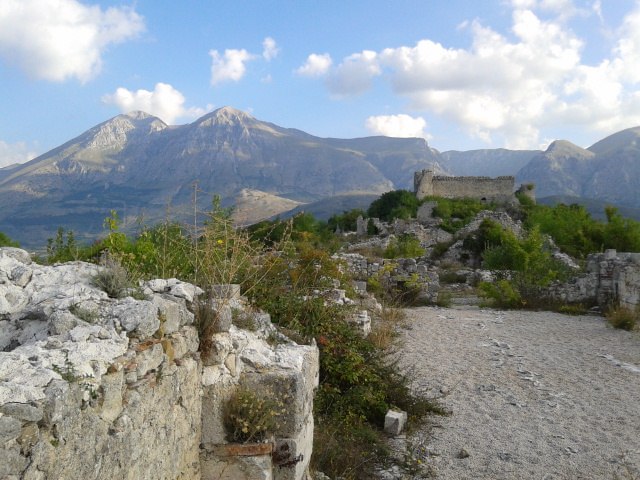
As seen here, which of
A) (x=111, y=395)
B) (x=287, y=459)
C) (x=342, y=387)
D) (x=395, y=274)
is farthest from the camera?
(x=395, y=274)

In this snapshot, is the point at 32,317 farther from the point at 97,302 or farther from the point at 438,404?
the point at 438,404

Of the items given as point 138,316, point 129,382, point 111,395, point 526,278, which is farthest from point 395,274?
point 111,395

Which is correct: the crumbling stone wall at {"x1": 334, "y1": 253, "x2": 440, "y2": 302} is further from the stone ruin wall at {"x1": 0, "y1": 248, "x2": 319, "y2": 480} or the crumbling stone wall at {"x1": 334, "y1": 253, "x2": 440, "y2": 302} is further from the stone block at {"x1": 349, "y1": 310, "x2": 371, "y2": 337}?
the stone ruin wall at {"x1": 0, "y1": 248, "x2": 319, "y2": 480}

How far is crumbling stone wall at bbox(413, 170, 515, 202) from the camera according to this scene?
2283 inches

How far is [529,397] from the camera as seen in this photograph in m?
6.85

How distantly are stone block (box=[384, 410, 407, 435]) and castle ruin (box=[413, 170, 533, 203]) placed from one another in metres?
52.8

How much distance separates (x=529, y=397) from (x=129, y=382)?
225 inches

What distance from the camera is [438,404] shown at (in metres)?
6.32

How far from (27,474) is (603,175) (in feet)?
611

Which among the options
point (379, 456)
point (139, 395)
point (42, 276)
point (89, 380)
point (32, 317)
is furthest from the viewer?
point (379, 456)

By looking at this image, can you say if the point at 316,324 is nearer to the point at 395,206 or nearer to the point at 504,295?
the point at 504,295

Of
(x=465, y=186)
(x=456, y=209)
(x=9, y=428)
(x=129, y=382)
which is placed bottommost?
(x=129, y=382)

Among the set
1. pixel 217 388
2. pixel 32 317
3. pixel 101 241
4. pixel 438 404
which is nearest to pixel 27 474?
pixel 32 317

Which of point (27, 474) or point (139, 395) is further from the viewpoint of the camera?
point (139, 395)
